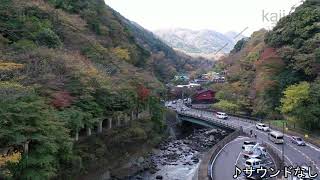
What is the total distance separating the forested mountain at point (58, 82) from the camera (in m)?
26.0

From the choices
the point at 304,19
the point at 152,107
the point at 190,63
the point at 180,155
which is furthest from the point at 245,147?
the point at 190,63

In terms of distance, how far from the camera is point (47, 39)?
49.3 meters

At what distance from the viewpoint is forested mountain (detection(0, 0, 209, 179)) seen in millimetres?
25969

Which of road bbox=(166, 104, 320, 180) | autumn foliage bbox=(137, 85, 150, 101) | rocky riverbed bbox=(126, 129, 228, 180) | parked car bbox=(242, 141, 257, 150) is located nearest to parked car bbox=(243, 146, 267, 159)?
road bbox=(166, 104, 320, 180)

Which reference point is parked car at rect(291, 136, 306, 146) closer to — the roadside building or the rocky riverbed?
the rocky riverbed

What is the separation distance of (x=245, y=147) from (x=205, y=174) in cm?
1079

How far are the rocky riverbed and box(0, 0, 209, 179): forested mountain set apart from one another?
349 cm

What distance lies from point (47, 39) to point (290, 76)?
32743mm

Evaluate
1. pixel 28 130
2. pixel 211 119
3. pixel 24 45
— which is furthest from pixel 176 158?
pixel 28 130

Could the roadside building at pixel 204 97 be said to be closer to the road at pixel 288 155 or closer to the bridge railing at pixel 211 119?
the bridge railing at pixel 211 119

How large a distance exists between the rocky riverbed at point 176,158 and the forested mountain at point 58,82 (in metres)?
3.49

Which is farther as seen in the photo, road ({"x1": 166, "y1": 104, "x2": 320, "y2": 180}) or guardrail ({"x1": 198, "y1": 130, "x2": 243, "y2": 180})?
road ({"x1": 166, "y1": 104, "x2": 320, "y2": 180})

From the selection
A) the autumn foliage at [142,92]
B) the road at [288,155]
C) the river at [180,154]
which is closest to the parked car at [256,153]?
the road at [288,155]

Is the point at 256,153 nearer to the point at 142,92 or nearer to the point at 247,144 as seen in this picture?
the point at 247,144
